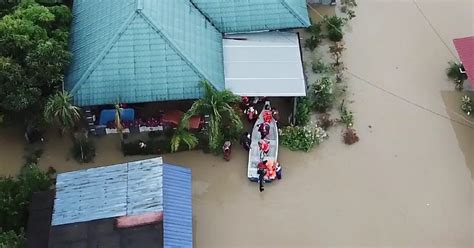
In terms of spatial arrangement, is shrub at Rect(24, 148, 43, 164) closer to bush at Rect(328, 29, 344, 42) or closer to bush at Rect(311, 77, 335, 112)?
bush at Rect(311, 77, 335, 112)

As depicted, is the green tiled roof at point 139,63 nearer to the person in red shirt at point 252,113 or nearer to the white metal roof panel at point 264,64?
the white metal roof panel at point 264,64

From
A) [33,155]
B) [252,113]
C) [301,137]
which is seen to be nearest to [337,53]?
[301,137]

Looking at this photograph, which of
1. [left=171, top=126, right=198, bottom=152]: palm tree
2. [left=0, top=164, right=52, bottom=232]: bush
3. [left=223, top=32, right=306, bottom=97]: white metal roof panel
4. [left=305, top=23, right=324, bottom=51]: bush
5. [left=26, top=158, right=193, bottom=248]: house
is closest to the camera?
[left=26, top=158, right=193, bottom=248]: house

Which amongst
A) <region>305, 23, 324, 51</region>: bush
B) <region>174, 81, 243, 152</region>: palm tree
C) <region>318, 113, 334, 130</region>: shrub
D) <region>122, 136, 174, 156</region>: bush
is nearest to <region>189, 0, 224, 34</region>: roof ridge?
<region>174, 81, 243, 152</region>: palm tree

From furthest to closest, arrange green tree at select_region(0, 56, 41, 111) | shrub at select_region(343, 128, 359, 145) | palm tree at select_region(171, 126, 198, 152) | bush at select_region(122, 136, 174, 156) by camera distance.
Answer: shrub at select_region(343, 128, 359, 145)
bush at select_region(122, 136, 174, 156)
palm tree at select_region(171, 126, 198, 152)
green tree at select_region(0, 56, 41, 111)

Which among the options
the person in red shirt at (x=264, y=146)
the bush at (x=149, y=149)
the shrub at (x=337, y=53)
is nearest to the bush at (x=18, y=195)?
the bush at (x=149, y=149)

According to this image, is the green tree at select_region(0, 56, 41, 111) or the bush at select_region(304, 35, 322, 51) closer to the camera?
the green tree at select_region(0, 56, 41, 111)

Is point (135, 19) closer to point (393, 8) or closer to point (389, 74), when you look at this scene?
point (389, 74)
